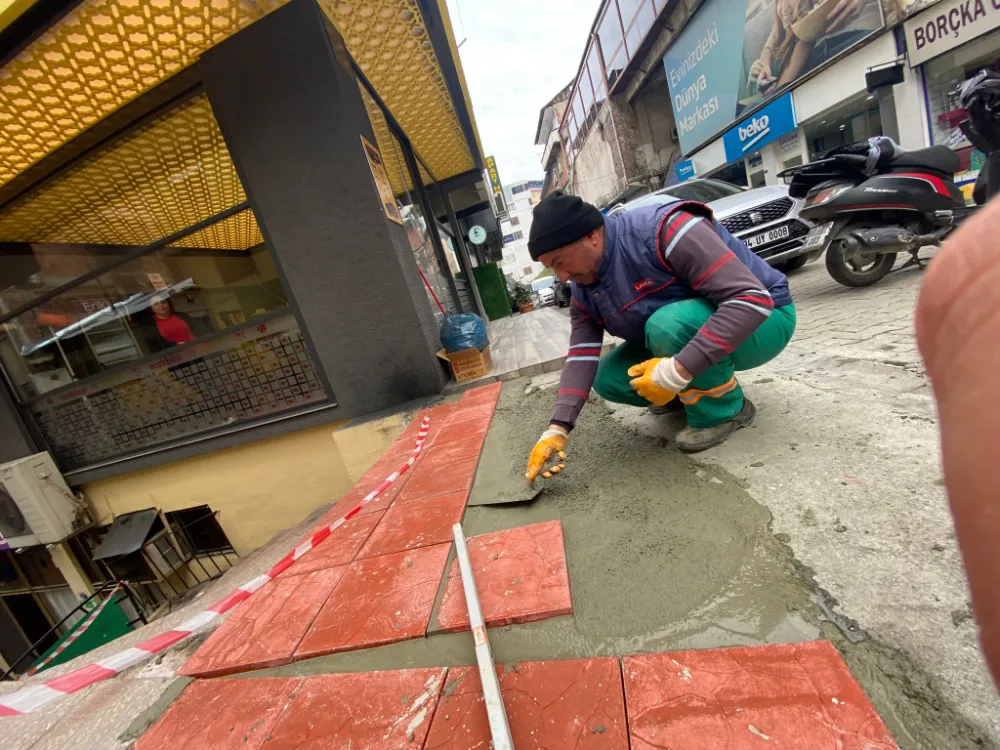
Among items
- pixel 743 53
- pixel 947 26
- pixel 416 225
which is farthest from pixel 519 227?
pixel 416 225

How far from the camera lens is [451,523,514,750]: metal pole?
0.80m

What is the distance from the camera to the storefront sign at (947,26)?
6641 millimetres

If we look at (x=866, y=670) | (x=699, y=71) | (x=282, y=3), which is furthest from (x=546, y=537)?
(x=699, y=71)

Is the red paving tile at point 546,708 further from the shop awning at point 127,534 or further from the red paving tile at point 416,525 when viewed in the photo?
the shop awning at point 127,534

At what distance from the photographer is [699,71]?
1383 centimetres

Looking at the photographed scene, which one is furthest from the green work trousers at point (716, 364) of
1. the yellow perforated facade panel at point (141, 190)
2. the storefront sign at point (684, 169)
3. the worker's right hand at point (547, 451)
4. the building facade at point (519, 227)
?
the building facade at point (519, 227)

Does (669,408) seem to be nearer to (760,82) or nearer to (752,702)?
(752,702)

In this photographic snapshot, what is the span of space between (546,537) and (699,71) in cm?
1721

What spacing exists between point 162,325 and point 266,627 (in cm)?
426

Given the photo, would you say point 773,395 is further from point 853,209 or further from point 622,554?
point 853,209

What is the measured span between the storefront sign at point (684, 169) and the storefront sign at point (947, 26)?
28.9 feet

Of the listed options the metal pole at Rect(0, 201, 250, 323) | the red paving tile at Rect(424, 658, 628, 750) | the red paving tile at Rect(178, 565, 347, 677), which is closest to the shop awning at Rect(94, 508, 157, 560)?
the metal pole at Rect(0, 201, 250, 323)

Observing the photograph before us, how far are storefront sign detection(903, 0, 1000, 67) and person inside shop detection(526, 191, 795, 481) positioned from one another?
30.8ft

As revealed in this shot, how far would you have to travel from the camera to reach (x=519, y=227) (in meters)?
59.8
